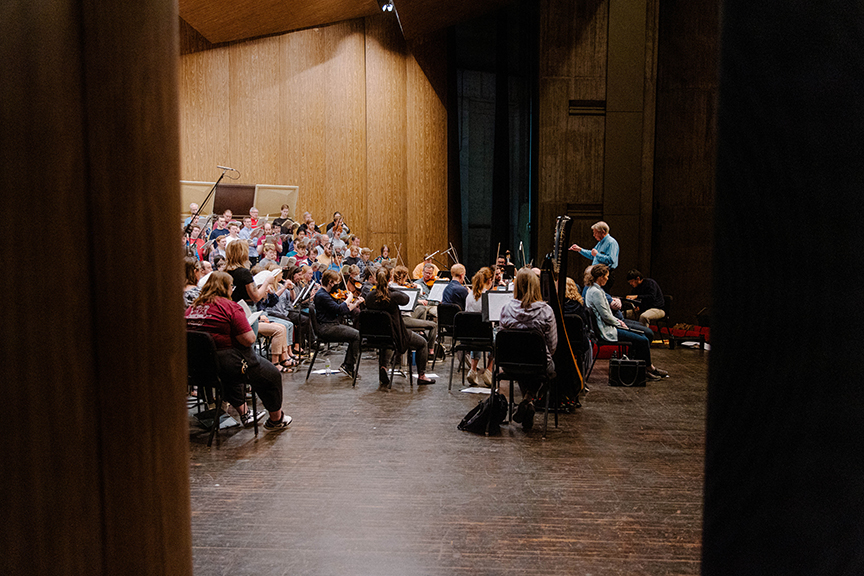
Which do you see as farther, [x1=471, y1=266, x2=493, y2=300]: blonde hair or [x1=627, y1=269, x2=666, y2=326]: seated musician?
[x1=627, y1=269, x2=666, y2=326]: seated musician

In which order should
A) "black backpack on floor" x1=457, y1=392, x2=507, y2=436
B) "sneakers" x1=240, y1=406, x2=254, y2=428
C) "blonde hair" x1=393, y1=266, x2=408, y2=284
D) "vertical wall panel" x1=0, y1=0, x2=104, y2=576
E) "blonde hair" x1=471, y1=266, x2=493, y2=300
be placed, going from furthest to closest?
"blonde hair" x1=393, y1=266, x2=408, y2=284 < "blonde hair" x1=471, y1=266, x2=493, y2=300 < "sneakers" x1=240, y1=406, x2=254, y2=428 < "black backpack on floor" x1=457, y1=392, x2=507, y2=436 < "vertical wall panel" x1=0, y1=0, x2=104, y2=576

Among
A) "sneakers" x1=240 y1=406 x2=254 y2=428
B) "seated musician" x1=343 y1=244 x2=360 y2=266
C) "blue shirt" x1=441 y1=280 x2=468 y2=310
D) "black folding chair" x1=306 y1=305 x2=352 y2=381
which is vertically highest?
"seated musician" x1=343 y1=244 x2=360 y2=266

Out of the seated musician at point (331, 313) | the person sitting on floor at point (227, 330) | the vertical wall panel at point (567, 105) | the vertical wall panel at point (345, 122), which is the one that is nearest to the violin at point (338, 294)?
the seated musician at point (331, 313)

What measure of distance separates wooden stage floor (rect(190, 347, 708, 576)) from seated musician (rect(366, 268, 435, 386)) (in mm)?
822

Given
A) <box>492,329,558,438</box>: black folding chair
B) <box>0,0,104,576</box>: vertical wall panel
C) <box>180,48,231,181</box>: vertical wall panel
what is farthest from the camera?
<box>180,48,231,181</box>: vertical wall panel

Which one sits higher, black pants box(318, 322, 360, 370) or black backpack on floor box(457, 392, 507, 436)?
black pants box(318, 322, 360, 370)

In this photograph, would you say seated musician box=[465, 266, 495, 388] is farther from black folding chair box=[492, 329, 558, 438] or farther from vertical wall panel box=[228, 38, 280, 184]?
vertical wall panel box=[228, 38, 280, 184]

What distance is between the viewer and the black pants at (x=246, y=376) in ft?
14.4

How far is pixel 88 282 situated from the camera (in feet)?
2.44

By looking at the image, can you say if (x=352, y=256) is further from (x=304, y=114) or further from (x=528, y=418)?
(x=528, y=418)

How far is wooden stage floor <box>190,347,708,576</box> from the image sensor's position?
279 cm

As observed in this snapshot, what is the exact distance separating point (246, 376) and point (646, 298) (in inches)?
223

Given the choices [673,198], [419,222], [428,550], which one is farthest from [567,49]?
[428,550]

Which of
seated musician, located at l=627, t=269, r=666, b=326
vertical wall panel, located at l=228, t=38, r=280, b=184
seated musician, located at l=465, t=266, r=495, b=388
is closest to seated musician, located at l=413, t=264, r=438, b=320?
seated musician, located at l=465, t=266, r=495, b=388
